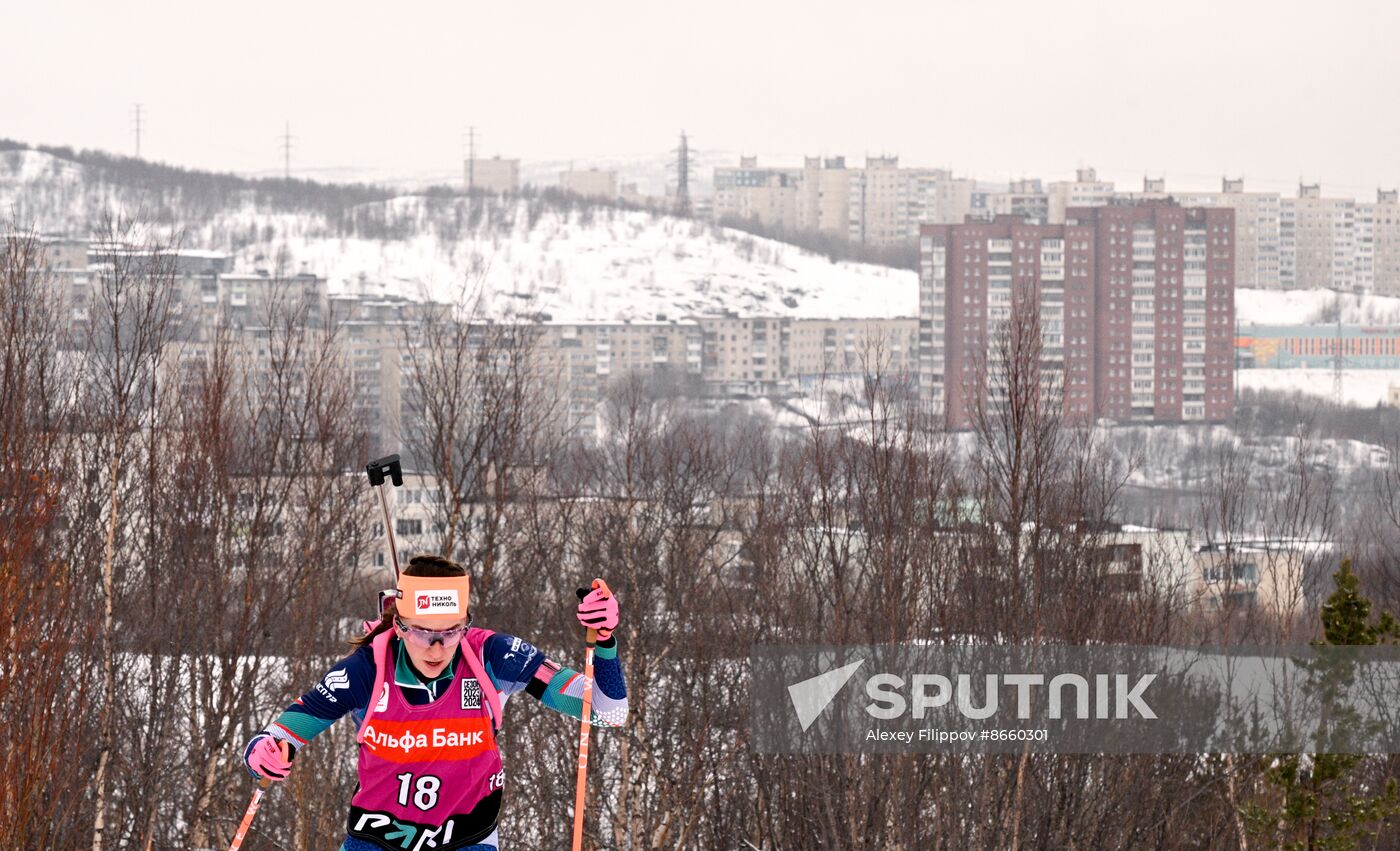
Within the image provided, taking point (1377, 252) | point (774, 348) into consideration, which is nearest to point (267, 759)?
point (774, 348)

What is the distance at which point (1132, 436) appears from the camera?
99.7m

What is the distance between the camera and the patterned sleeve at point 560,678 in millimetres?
4750

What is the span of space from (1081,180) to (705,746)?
156101 millimetres

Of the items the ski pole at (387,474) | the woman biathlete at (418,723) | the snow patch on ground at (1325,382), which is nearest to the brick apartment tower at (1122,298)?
the snow patch on ground at (1325,382)

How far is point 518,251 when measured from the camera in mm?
167375

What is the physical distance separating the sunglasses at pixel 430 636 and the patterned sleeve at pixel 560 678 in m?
0.14

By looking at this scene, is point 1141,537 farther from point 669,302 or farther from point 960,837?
point 669,302

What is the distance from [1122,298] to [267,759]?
105 meters

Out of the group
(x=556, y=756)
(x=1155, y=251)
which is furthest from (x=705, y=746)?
(x=1155, y=251)

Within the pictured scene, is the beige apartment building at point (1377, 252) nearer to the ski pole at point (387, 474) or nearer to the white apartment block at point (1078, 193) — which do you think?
the white apartment block at point (1078, 193)

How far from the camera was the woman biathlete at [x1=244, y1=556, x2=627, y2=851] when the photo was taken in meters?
4.60

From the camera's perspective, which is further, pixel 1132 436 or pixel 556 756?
pixel 1132 436

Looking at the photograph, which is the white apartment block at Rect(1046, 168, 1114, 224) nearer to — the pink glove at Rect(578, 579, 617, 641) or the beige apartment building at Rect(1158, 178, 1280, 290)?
the beige apartment building at Rect(1158, 178, 1280, 290)

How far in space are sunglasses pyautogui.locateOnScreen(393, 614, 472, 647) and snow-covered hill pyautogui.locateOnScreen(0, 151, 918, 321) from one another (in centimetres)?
13842
